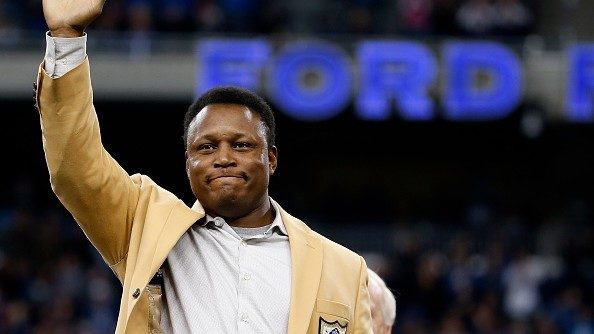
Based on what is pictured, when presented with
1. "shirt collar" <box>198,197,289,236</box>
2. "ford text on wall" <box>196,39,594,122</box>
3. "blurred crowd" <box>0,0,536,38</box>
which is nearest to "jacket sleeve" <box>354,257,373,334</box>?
"shirt collar" <box>198,197,289,236</box>

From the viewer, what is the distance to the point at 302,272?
3.32m

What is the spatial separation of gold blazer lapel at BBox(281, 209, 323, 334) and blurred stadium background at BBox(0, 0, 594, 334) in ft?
30.9

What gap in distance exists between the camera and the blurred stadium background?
13320 millimetres

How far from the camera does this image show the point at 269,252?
3367mm

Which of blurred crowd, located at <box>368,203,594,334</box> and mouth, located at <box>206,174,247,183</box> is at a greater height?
mouth, located at <box>206,174,247,183</box>

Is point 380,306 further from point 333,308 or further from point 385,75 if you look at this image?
point 385,75

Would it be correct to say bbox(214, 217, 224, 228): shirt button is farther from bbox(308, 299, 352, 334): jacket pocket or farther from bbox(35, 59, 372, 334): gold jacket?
bbox(308, 299, 352, 334): jacket pocket

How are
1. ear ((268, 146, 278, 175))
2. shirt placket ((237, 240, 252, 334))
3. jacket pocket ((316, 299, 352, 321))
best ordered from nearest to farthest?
shirt placket ((237, 240, 252, 334)) → jacket pocket ((316, 299, 352, 321)) → ear ((268, 146, 278, 175))

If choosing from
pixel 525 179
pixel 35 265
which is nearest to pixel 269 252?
pixel 35 265

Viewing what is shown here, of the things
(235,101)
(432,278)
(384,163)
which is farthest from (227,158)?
(384,163)

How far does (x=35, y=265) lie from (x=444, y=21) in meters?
6.01

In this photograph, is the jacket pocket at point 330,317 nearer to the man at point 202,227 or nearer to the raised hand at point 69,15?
the man at point 202,227

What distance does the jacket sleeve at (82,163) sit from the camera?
9.80 feet

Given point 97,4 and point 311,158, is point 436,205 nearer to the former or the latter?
point 311,158
